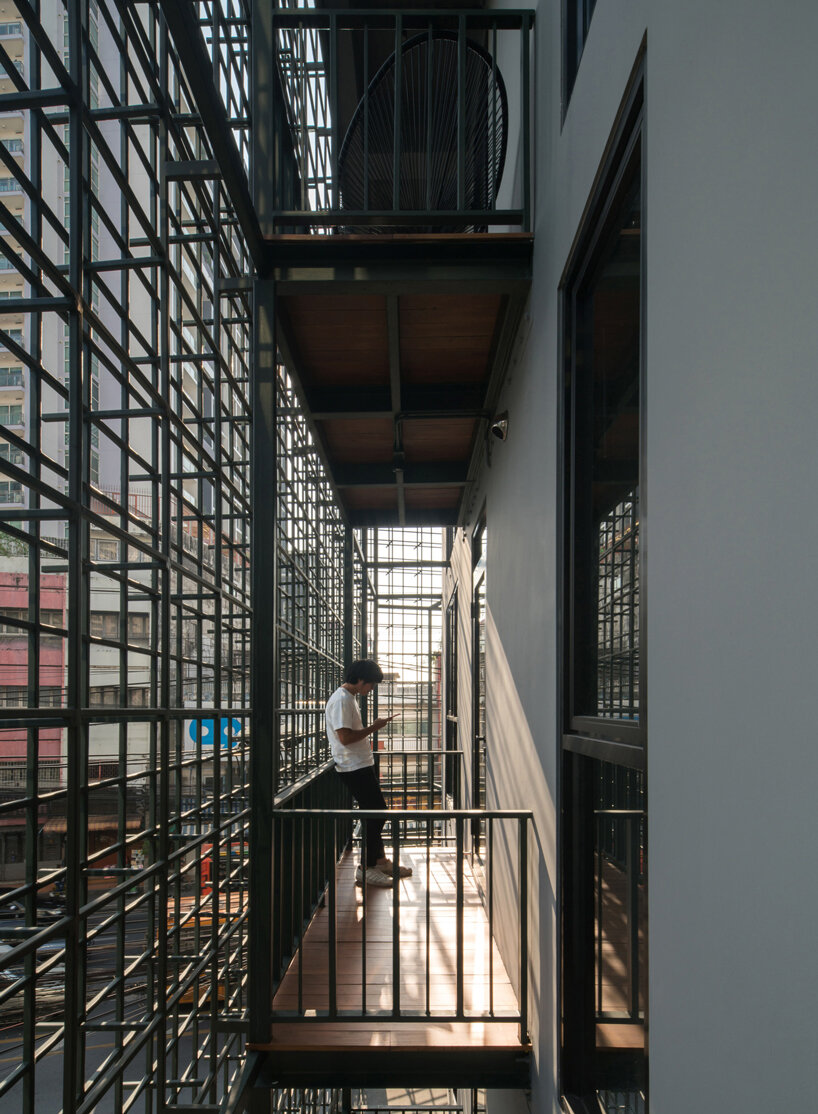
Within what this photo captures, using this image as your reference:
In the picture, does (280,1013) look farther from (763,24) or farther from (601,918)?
(763,24)

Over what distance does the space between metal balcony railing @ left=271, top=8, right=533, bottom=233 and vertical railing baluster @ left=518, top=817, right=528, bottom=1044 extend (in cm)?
222

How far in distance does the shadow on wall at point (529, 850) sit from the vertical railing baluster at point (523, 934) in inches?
0.9

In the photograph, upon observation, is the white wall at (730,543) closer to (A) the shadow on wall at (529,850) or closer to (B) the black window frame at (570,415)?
(B) the black window frame at (570,415)

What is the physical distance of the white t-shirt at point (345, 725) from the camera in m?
4.68

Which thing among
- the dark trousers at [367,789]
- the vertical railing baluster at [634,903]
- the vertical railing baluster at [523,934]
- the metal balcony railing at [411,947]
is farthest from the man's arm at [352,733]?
the vertical railing baluster at [634,903]

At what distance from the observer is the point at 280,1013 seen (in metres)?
3.04

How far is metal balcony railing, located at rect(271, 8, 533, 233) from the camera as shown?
10.3 ft

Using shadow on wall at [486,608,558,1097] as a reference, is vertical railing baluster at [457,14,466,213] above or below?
above

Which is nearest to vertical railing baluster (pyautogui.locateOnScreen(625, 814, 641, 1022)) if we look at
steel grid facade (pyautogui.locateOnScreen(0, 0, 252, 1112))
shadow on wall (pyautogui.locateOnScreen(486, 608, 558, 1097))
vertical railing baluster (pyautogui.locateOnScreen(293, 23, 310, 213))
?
shadow on wall (pyautogui.locateOnScreen(486, 608, 558, 1097))

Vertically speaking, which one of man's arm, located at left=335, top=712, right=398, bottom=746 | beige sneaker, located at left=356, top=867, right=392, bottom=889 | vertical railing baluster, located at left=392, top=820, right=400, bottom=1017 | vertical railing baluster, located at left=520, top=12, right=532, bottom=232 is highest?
vertical railing baluster, located at left=520, top=12, right=532, bottom=232

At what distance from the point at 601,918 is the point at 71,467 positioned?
1.53 metres

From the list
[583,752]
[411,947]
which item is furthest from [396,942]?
[583,752]

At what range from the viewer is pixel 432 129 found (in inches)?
135

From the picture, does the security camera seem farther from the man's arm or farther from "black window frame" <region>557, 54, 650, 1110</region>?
the man's arm
